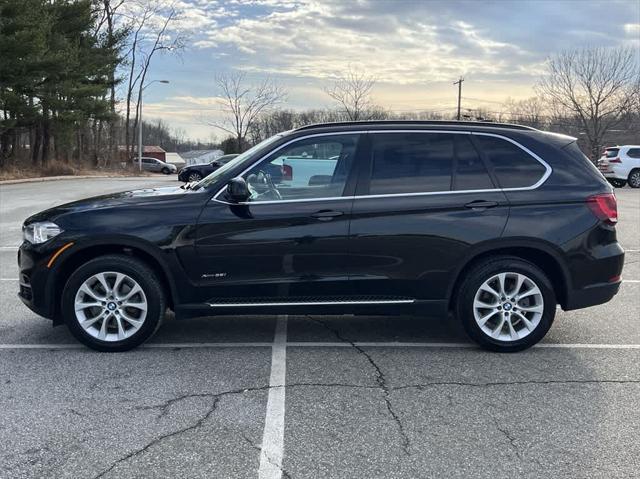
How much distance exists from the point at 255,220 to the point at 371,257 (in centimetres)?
96

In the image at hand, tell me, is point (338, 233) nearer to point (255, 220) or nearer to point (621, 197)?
point (255, 220)

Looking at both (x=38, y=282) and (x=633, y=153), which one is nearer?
(x=38, y=282)

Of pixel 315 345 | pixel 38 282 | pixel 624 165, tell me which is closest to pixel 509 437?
pixel 315 345

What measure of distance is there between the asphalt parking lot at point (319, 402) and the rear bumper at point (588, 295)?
406 millimetres

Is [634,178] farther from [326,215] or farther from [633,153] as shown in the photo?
[326,215]

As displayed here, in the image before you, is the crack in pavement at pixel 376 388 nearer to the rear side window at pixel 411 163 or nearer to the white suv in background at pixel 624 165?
the rear side window at pixel 411 163

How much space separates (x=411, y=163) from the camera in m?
4.68

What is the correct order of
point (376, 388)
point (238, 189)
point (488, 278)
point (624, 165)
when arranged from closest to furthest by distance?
point (376, 388), point (238, 189), point (488, 278), point (624, 165)

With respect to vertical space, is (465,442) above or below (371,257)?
below

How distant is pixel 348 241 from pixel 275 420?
158 centimetres

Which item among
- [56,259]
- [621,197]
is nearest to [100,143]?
[621,197]

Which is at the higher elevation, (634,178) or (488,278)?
(634,178)

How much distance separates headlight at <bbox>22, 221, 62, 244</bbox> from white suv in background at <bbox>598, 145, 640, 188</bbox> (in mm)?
24395

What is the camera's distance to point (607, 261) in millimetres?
4676
